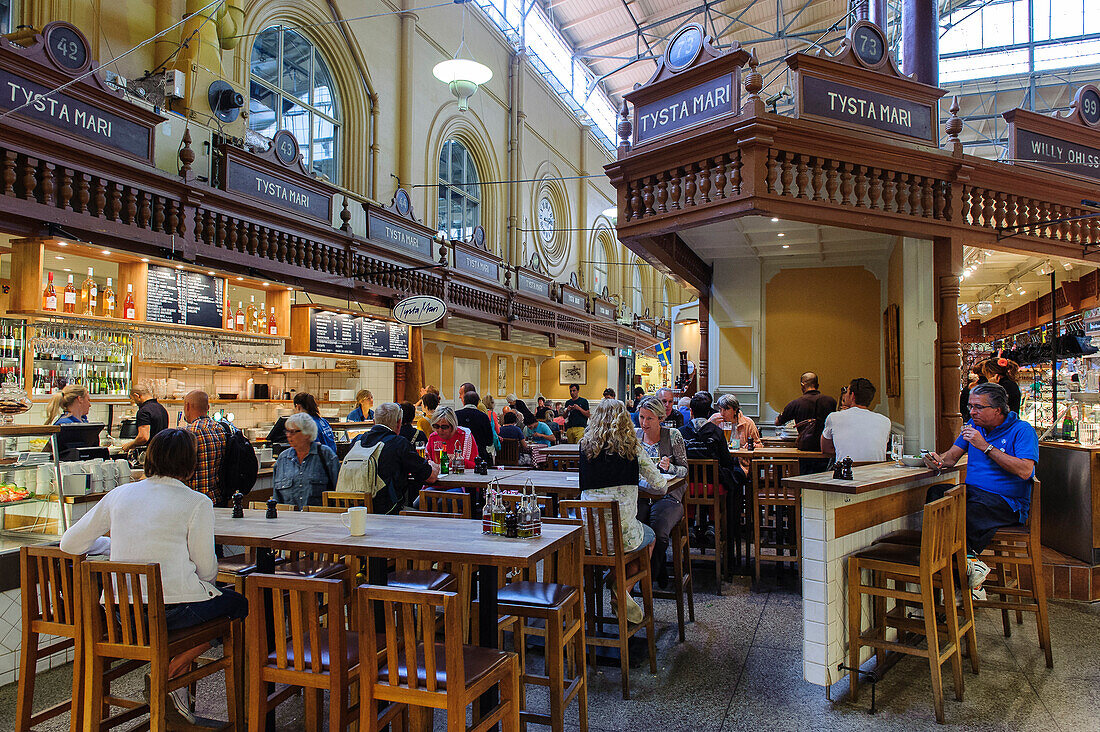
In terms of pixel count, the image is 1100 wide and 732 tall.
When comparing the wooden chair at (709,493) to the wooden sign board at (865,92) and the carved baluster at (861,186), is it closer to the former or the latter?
the carved baluster at (861,186)

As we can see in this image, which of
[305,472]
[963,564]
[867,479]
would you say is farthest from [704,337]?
[305,472]

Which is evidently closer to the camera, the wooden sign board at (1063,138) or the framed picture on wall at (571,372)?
the wooden sign board at (1063,138)

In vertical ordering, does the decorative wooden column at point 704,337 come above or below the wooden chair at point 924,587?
above

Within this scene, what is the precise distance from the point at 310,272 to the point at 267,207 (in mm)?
993

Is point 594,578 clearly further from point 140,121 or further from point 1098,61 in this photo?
point 1098,61

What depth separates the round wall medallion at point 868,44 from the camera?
5.47 metres

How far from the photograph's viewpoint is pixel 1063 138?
6.41 meters

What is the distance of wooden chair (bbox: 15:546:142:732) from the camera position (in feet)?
8.89

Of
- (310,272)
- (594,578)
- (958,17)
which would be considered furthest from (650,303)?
(594,578)

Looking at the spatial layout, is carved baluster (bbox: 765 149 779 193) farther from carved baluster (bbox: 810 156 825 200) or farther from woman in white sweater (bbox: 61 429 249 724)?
woman in white sweater (bbox: 61 429 249 724)

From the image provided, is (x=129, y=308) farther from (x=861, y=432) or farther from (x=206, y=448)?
(x=861, y=432)

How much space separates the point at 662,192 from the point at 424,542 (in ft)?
12.4

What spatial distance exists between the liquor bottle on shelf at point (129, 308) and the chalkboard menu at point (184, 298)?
0.35ft

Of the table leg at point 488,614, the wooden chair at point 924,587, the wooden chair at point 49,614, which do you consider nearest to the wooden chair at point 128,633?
the wooden chair at point 49,614
